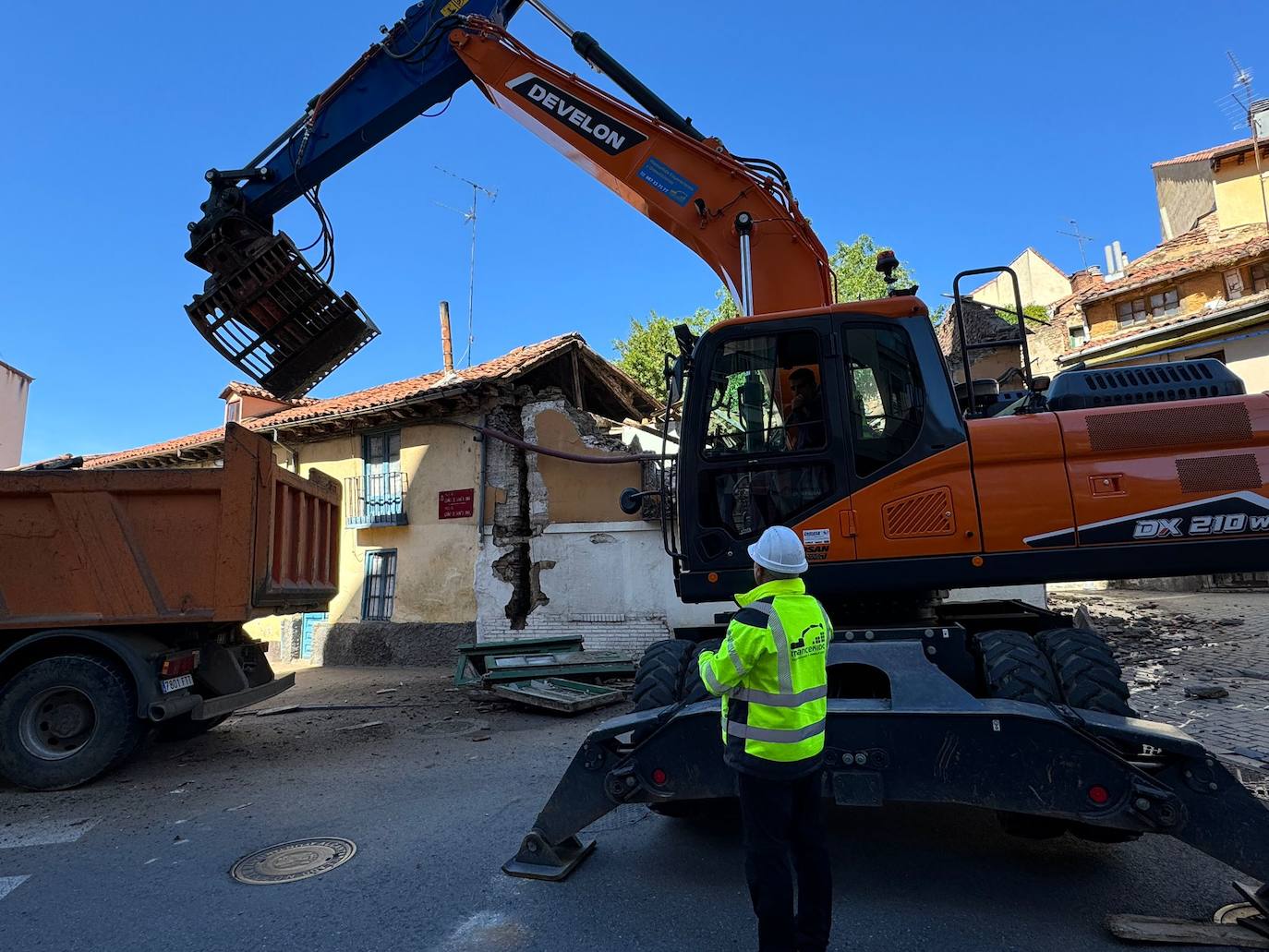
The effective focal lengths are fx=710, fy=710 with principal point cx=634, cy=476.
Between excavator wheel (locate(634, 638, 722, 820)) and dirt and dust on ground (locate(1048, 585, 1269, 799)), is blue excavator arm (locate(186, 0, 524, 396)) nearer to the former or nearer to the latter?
excavator wheel (locate(634, 638, 722, 820))

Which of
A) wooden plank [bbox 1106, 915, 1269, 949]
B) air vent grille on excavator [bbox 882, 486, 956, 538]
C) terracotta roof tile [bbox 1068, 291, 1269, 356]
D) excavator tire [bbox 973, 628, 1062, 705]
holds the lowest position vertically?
wooden plank [bbox 1106, 915, 1269, 949]

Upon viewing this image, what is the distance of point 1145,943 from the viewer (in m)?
2.82

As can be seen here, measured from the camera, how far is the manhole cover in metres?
3.78

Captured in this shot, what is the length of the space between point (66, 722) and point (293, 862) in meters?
3.13

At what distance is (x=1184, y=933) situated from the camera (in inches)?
110

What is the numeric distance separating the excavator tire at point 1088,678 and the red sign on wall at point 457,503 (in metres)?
10.1

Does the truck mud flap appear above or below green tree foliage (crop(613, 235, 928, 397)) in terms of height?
below

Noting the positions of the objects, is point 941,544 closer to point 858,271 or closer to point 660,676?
point 660,676

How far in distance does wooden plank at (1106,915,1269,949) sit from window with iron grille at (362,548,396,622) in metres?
11.7

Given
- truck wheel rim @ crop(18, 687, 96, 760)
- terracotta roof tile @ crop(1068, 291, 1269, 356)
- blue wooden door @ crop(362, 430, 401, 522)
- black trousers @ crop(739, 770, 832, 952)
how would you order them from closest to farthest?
black trousers @ crop(739, 770, 832, 952), truck wheel rim @ crop(18, 687, 96, 760), blue wooden door @ crop(362, 430, 401, 522), terracotta roof tile @ crop(1068, 291, 1269, 356)

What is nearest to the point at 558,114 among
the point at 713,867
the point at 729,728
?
the point at 729,728

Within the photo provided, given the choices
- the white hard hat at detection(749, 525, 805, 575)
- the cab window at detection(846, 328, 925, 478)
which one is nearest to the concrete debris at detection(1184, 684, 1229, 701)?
the cab window at detection(846, 328, 925, 478)

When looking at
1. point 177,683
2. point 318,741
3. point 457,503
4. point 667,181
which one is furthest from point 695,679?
point 457,503

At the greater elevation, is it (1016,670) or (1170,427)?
(1170,427)
